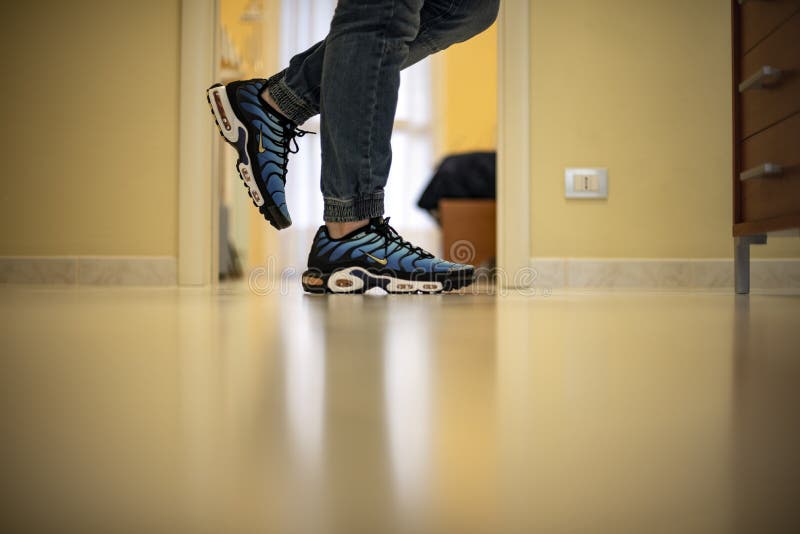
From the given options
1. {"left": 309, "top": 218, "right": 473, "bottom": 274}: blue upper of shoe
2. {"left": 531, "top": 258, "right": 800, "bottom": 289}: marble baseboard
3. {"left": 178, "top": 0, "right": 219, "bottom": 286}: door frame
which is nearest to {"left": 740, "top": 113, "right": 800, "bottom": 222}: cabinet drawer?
{"left": 531, "top": 258, "right": 800, "bottom": 289}: marble baseboard

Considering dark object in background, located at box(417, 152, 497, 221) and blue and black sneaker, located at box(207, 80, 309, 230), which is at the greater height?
dark object in background, located at box(417, 152, 497, 221)

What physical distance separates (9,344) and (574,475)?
1.31 feet

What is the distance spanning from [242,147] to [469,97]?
460cm

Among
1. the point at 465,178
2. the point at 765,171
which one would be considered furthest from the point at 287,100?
the point at 465,178

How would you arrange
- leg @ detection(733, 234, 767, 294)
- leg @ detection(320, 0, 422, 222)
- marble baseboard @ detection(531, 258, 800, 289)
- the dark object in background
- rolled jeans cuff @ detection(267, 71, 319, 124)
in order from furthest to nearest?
the dark object in background
marble baseboard @ detection(531, 258, 800, 289)
leg @ detection(733, 234, 767, 294)
rolled jeans cuff @ detection(267, 71, 319, 124)
leg @ detection(320, 0, 422, 222)

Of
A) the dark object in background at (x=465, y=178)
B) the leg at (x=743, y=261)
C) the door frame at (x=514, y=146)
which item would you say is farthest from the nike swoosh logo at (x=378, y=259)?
the dark object in background at (x=465, y=178)

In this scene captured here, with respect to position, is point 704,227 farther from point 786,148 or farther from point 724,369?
point 724,369

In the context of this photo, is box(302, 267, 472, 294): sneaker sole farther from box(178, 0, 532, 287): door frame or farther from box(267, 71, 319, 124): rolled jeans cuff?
box(178, 0, 532, 287): door frame

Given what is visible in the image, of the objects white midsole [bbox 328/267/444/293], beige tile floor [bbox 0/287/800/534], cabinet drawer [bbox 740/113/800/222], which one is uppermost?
cabinet drawer [bbox 740/113/800/222]

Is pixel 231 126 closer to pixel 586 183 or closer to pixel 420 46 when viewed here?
pixel 420 46

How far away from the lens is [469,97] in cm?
580

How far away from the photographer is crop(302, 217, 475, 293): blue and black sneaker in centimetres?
136

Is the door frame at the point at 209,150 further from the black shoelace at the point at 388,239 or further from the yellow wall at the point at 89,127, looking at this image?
the black shoelace at the point at 388,239

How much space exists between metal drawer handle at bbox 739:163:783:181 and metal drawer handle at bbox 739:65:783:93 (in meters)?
0.20
